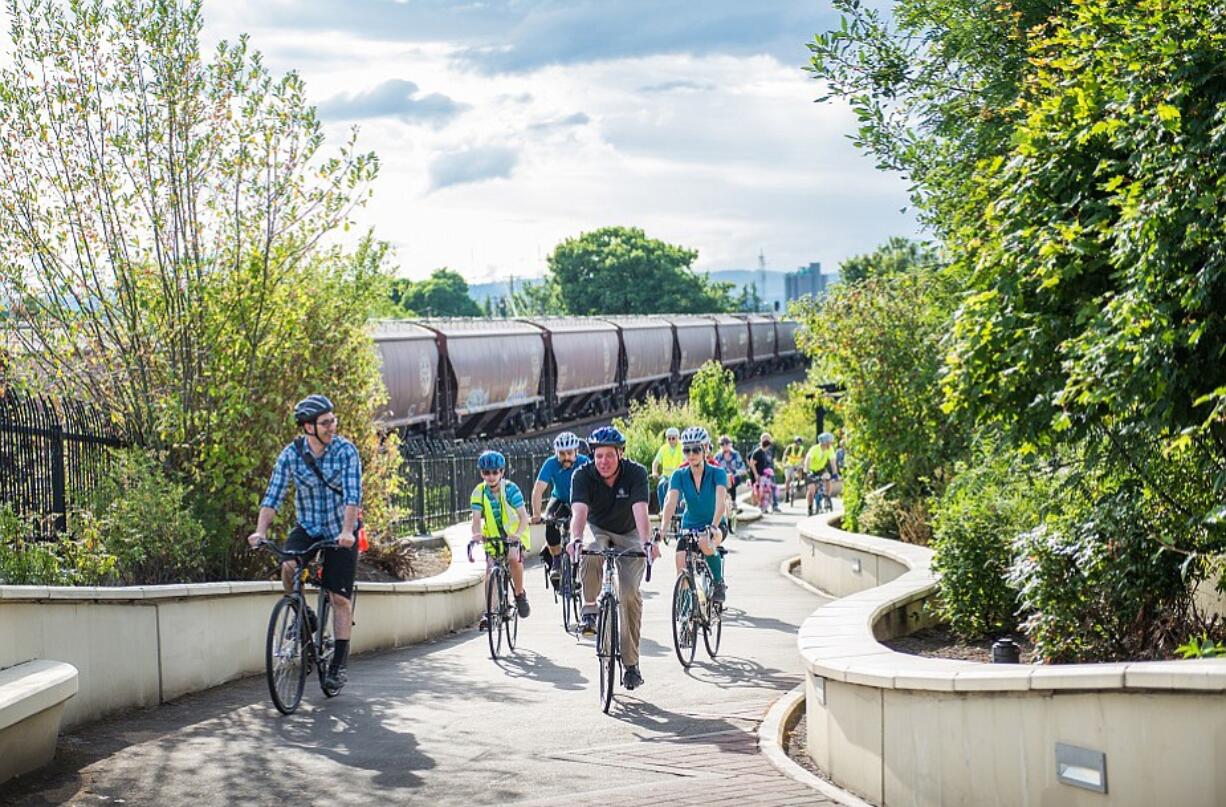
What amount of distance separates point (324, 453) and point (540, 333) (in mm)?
37041

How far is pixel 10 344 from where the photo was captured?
41.9ft

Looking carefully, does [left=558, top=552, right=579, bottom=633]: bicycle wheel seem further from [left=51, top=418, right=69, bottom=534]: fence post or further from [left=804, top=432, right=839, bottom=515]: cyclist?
[left=804, top=432, right=839, bottom=515]: cyclist

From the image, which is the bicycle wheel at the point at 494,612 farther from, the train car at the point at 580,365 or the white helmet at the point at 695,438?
the train car at the point at 580,365

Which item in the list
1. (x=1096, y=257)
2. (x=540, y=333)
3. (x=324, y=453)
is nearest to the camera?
(x=1096, y=257)

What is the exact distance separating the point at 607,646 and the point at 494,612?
10.4 feet

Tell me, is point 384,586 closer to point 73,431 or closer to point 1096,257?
point 73,431

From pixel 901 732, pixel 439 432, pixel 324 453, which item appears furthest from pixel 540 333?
pixel 901 732

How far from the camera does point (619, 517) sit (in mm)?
9836

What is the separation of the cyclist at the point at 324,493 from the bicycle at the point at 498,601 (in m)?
2.79

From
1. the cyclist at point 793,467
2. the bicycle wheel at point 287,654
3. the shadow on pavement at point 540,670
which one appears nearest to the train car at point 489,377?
the cyclist at point 793,467

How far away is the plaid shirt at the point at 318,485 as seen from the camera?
9406mm

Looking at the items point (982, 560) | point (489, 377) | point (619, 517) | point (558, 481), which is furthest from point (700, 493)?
point (489, 377)

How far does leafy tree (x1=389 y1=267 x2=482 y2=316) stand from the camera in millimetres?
156387

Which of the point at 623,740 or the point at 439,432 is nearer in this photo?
the point at 623,740
